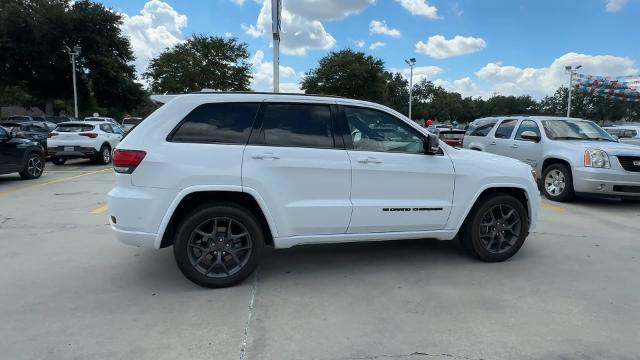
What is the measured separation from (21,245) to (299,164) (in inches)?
155

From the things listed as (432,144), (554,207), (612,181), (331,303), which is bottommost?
(331,303)

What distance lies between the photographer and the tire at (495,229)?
5184 millimetres

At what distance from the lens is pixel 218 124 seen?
4430 mm

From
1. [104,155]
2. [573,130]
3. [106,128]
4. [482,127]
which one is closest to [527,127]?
[573,130]

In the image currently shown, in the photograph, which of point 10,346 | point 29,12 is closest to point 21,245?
point 10,346

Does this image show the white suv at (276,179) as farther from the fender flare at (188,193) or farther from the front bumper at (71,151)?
the front bumper at (71,151)

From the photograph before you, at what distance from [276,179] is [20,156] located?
10017 mm

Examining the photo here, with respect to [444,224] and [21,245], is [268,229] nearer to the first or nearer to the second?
[444,224]

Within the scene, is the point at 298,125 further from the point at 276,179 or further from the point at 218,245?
the point at 218,245

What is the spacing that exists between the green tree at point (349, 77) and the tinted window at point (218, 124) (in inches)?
2021

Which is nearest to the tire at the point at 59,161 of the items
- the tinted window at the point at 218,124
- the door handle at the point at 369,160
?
the tinted window at the point at 218,124

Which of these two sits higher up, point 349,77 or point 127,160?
point 349,77

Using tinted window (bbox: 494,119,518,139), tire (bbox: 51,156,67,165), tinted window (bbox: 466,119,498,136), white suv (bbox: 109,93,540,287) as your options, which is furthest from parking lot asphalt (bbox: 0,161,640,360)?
tire (bbox: 51,156,67,165)

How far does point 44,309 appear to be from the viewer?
398 cm
